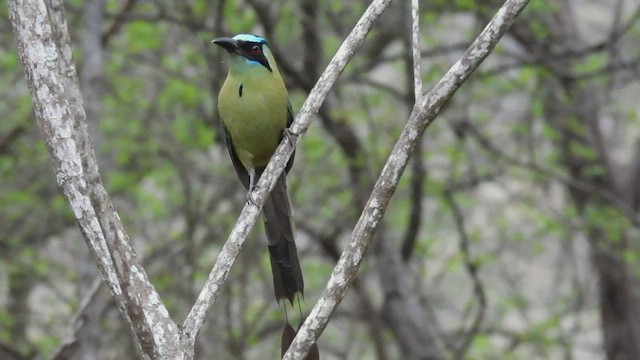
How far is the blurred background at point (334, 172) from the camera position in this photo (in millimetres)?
7363

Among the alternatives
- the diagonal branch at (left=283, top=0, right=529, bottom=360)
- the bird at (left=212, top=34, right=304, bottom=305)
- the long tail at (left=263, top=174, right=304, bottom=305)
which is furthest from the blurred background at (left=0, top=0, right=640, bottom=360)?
the diagonal branch at (left=283, top=0, right=529, bottom=360)

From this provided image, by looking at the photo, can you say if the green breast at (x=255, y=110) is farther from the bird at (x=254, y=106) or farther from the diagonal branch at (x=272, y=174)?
the diagonal branch at (x=272, y=174)

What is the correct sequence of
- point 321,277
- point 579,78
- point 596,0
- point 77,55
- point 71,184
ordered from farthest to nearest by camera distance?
point 596,0 < point 321,277 < point 77,55 < point 579,78 < point 71,184

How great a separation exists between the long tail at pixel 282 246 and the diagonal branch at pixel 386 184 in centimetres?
69

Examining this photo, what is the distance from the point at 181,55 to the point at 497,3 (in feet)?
8.04

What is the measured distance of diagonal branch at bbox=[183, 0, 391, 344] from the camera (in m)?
2.91

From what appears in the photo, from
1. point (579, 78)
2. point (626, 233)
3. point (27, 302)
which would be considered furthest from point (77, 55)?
point (626, 233)

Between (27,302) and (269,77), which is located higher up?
(269,77)

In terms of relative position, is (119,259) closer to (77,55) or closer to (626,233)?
(77,55)

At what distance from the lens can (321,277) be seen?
8.37 m

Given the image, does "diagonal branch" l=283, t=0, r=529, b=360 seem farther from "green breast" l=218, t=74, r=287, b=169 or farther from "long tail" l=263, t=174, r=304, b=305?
"green breast" l=218, t=74, r=287, b=169

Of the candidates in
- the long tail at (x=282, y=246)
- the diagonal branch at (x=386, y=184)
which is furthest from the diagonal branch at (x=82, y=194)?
the long tail at (x=282, y=246)

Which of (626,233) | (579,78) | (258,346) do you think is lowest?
(258,346)

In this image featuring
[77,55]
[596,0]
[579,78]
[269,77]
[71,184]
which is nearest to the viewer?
[71,184]
